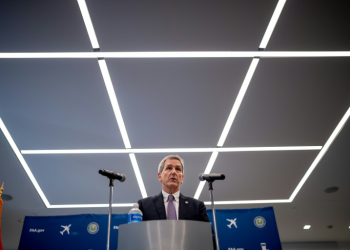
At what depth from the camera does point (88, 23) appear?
9.65 ft

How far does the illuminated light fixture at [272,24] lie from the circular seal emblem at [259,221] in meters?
2.13

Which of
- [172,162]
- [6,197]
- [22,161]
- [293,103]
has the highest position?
[293,103]

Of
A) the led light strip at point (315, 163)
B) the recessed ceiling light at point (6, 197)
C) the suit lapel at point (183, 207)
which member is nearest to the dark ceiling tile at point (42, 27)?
the suit lapel at point (183, 207)

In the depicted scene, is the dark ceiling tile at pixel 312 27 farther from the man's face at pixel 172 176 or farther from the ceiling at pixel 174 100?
the man's face at pixel 172 176

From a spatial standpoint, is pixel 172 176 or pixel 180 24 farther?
pixel 180 24

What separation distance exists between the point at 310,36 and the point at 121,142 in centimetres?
291

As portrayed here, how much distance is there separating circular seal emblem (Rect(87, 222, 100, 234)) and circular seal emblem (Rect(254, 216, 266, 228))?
1.97m

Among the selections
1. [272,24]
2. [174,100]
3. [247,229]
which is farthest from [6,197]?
[272,24]

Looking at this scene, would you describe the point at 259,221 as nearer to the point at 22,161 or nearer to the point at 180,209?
the point at 180,209

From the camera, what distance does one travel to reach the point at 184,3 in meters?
2.80

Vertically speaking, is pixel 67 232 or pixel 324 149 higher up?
pixel 324 149

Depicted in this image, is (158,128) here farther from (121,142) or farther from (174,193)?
(174,193)

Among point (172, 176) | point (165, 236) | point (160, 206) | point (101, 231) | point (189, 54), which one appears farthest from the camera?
point (101, 231)

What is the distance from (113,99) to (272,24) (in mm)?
2084
